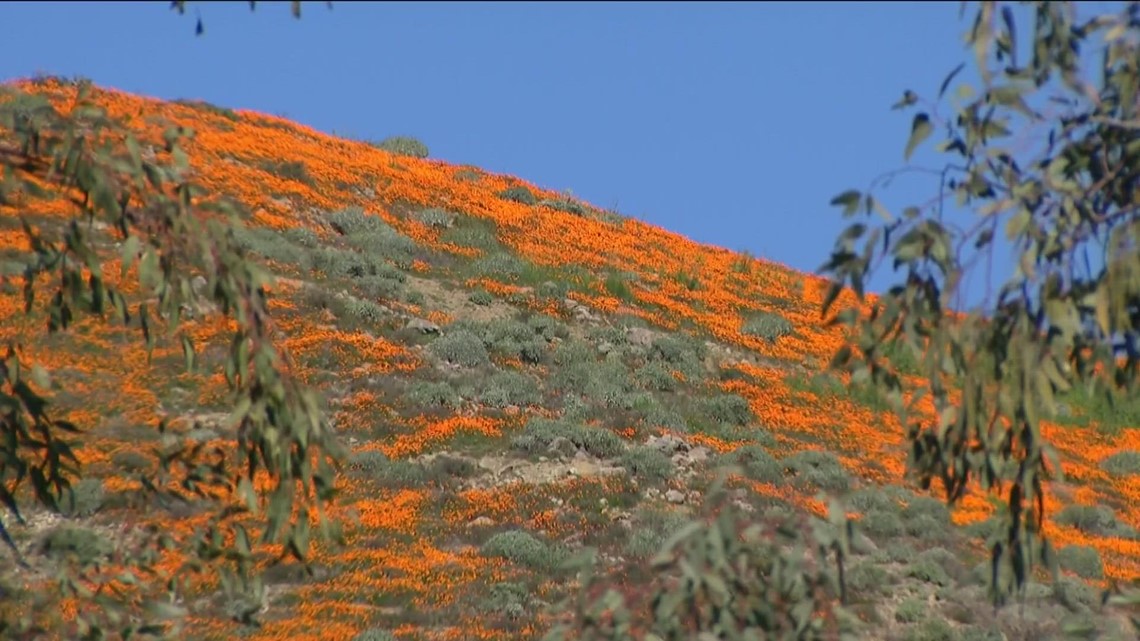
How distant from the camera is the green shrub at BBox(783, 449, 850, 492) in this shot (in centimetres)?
2369

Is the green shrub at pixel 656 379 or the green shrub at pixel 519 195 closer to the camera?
the green shrub at pixel 656 379

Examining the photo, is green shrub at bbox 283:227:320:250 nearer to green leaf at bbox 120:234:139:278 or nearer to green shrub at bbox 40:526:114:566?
green shrub at bbox 40:526:114:566

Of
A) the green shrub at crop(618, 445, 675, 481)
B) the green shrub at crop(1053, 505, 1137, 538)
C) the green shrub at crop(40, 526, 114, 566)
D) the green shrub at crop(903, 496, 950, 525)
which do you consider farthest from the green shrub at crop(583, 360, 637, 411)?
the green shrub at crop(40, 526, 114, 566)

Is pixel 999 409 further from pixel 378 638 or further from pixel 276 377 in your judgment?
pixel 378 638

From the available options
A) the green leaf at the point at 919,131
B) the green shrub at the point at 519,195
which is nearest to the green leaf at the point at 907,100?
the green leaf at the point at 919,131

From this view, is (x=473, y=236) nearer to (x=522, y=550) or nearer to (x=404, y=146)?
(x=404, y=146)

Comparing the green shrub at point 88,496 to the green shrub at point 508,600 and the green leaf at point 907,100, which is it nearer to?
the green shrub at point 508,600

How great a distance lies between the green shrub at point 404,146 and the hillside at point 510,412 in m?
4.84

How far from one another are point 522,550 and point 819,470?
6415 mm

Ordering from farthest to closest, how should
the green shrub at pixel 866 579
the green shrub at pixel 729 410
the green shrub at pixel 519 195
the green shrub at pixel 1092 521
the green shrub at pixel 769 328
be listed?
the green shrub at pixel 519 195 < the green shrub at pixel 769 328 < the green shrub at pixel 729 410 < the green shrub at pixel 1092 521 < the green shrub at pixel 866 579

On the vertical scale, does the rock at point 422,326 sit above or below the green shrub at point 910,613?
above

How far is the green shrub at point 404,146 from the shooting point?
43531 mm

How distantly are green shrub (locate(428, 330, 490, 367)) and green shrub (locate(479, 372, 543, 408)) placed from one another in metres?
0.56

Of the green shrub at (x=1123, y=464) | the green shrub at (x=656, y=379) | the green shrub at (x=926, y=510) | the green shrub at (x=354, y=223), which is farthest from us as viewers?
the green shrub at (x=354, y=223)
